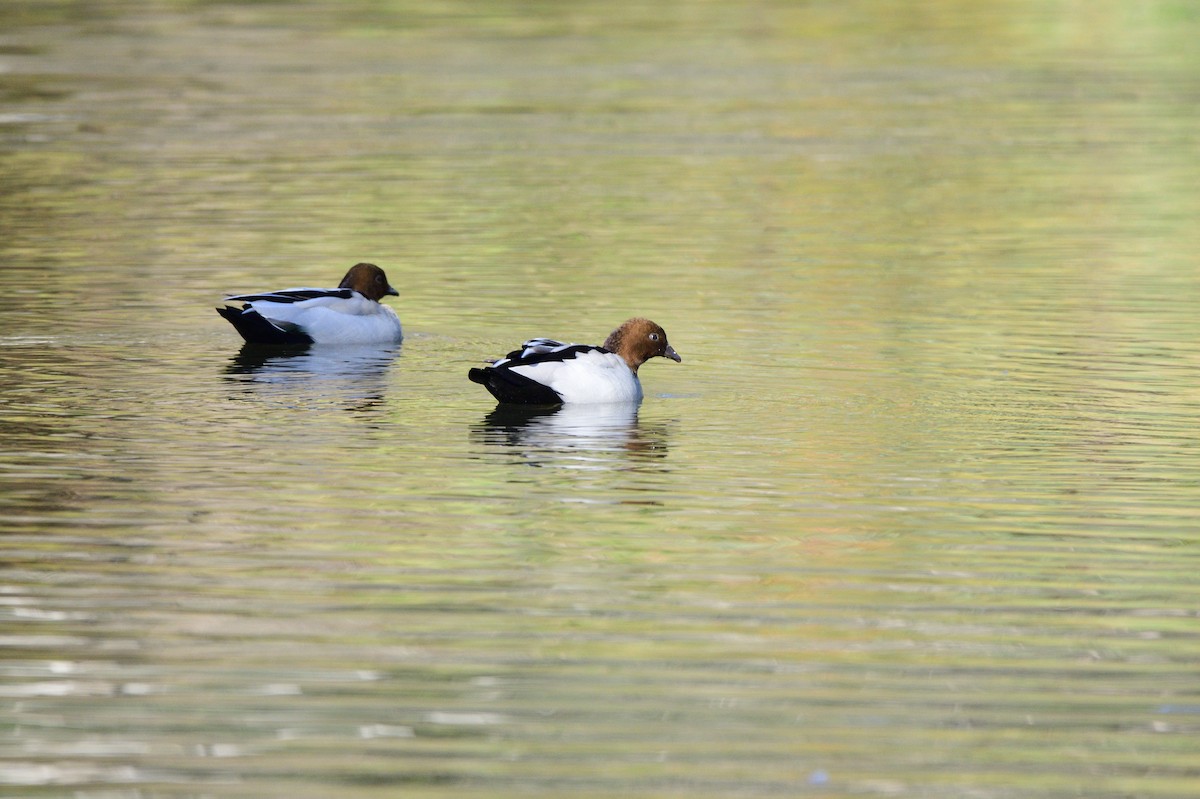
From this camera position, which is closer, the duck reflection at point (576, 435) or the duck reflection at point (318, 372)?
the duck reflection at point (576, 435)

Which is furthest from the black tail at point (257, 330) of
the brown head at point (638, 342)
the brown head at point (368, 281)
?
the brown head at point (638, 342)

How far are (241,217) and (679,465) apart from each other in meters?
14.0

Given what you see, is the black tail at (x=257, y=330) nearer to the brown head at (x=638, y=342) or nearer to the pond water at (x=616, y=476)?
the pond water at (x=616, y=476)

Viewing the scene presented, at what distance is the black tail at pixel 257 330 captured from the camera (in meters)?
17.8

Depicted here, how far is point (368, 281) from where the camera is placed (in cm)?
1911

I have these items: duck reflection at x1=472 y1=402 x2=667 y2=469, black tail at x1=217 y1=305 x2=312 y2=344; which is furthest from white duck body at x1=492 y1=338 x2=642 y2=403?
black tail at x1=217 y1=305 x2=312 y2=344

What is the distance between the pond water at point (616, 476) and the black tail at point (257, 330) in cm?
19

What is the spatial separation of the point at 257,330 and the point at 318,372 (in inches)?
48.9

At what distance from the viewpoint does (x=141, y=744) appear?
26.1 ft

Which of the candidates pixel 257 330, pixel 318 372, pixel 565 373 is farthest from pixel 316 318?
pixel 565 373

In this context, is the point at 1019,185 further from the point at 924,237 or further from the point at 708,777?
the point at 708,777

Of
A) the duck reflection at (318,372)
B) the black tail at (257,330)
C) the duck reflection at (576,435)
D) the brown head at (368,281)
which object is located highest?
the brown head at (368,281)

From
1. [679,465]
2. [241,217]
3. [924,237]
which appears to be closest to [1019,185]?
[924,237]

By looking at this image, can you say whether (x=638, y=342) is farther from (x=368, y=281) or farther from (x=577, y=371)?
(x=368, y=281)
